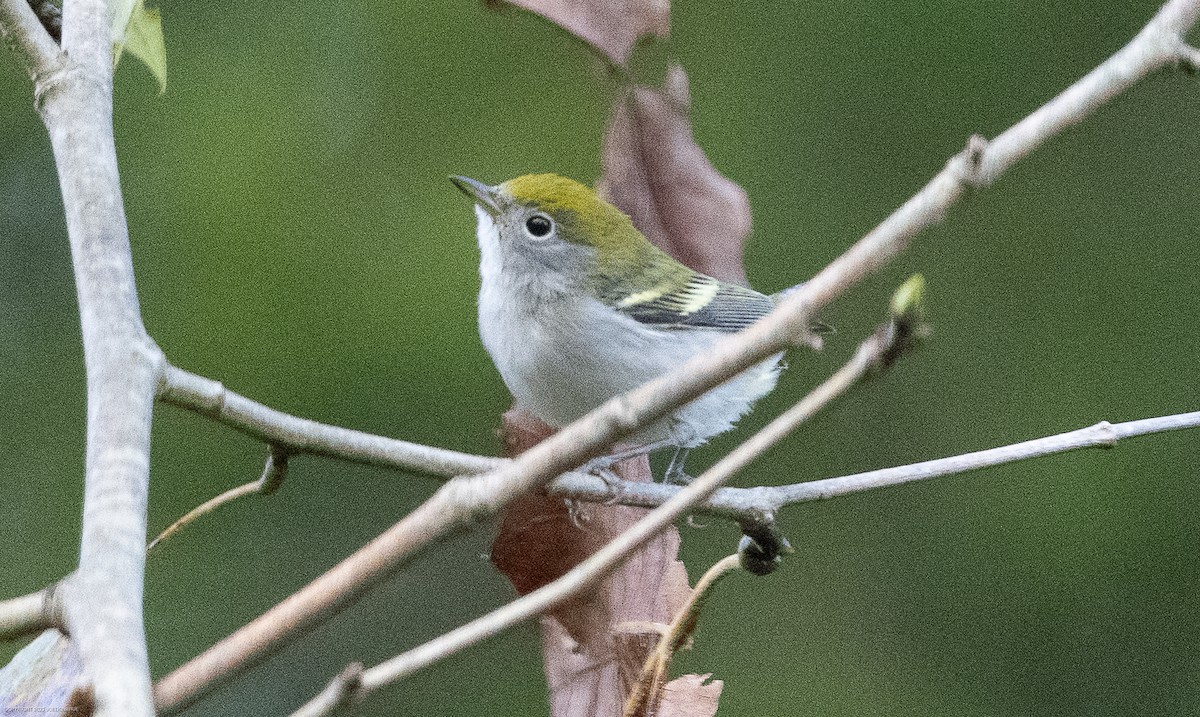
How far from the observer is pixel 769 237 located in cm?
126

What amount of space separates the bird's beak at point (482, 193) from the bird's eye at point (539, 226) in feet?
0.13

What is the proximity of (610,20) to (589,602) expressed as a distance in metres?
0.28

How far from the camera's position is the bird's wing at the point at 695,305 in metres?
1.32

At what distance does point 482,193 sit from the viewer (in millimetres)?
1164

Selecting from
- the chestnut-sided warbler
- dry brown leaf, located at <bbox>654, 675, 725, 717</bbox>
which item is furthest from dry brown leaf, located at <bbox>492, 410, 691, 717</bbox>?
the chestnut-sided warbler

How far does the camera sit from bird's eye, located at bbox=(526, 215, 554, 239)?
4.26 ft

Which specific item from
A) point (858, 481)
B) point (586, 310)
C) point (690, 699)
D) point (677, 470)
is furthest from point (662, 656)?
point (586, 310)

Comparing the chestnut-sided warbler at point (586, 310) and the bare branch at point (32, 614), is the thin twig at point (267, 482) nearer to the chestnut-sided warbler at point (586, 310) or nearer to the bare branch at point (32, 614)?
the bare branch at point (32, 614)

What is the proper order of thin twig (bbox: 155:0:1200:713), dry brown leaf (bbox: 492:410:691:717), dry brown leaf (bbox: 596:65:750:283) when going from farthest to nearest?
dry brown leaf (bbox: 596:65:750:283) < dry brown leaf (bbox: 492:410:691:717) < thin twig (bbox: 155:0:1200:713)

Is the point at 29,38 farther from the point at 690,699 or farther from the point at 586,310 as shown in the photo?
the point at 586,310

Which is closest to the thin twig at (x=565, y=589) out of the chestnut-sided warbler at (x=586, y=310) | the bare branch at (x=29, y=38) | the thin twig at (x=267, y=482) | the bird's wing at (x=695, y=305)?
the thin twig at (x=267, y=482)

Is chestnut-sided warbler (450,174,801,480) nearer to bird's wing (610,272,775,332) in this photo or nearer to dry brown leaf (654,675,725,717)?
bird's wing (610,272,775,332)

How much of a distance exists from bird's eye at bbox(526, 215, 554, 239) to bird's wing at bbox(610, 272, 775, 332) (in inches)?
4.0

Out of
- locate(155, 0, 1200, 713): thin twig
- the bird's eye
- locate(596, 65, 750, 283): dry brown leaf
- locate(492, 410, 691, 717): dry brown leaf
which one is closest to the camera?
locate(155, 0, 1200, 713): thin twig
